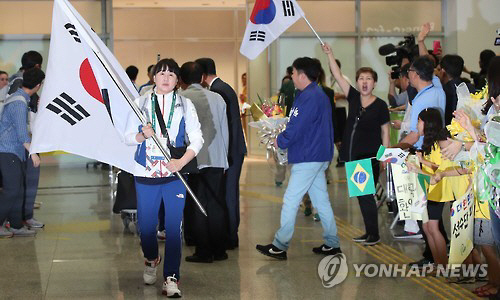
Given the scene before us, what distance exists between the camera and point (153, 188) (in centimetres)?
714

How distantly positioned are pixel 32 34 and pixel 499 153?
44.2 ft

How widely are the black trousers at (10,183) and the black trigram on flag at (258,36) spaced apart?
3015mm

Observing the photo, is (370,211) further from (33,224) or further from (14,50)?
(14,50)

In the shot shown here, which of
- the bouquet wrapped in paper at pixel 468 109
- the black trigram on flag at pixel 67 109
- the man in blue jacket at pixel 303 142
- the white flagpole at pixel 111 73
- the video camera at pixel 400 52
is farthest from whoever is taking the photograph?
the video camera at pixel 400 52

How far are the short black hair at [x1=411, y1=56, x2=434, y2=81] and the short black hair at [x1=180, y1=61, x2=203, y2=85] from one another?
2.08m

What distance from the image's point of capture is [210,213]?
8812 millimetres

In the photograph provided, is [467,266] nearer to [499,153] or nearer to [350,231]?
[499,153]

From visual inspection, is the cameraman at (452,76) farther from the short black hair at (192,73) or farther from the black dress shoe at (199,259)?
the black dress shoe at (199,259)

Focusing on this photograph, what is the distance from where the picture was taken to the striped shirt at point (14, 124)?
9859mm

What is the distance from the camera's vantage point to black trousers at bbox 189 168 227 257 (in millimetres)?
8602

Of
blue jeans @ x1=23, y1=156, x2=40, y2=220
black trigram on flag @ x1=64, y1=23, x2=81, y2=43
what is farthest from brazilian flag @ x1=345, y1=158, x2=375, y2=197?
blue jeans @ x1=23, y1=156, x2=40, y2=220

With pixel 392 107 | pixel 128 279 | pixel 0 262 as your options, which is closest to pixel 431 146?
pixel 128 279

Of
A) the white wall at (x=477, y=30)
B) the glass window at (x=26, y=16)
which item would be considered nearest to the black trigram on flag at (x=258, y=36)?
the glass window at (x=26, y=16)

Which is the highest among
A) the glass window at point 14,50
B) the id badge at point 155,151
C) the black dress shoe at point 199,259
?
the glass window at point 14,50
